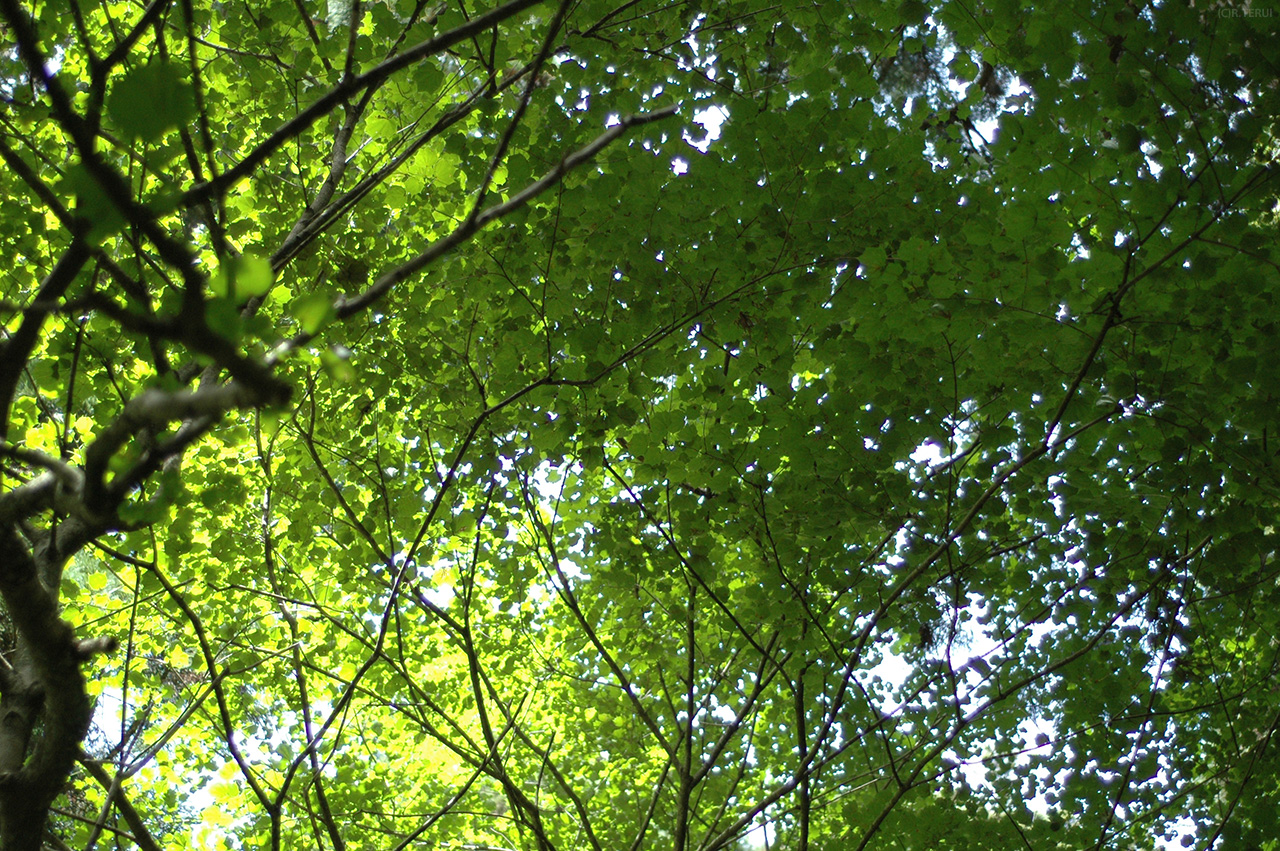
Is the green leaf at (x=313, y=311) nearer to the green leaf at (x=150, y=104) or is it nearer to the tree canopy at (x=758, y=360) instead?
the green leaf at (x=150, y=104)

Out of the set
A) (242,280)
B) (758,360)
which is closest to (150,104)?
(242,280)

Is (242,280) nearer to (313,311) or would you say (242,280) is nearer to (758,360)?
(313,311)

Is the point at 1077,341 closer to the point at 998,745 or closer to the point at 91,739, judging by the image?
the point at 998,745

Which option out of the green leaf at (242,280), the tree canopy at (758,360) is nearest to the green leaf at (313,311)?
the green leaf at (242,280)

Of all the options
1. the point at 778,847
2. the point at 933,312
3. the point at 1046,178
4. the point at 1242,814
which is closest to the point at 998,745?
the point at 1242,814

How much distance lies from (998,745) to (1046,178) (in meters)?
2.97

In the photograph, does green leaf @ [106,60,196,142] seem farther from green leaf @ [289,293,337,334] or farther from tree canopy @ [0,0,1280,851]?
tree canopy @ [0,0,1280,851]

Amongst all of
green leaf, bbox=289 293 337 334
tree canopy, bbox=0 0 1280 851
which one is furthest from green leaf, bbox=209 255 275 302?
tree canopy, bbox=0 0 1280 851

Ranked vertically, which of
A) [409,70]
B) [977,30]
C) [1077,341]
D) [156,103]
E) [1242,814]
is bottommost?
[156,103]

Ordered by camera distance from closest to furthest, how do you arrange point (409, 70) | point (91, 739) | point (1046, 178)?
point (1046, 178) < point (409, 70) < point (91, 739)

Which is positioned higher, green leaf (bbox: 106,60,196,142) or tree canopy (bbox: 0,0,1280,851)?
tree canopy (bbox: 0,0,1280,851)

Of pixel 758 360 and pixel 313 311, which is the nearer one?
pixel 313 311

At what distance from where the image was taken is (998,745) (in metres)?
4.31

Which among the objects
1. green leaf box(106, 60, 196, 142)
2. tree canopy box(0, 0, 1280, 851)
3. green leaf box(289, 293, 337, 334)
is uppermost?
tree canopy box(0, 0, 1280, 851)
